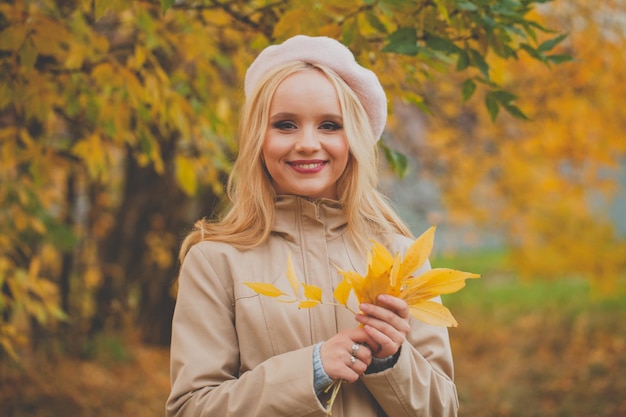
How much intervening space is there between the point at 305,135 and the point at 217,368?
63 cm

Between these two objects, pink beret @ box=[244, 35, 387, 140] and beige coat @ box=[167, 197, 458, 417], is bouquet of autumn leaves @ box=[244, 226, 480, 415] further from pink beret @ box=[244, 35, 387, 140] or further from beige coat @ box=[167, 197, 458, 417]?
pink beret @ box=[244, 35, 387, 140]

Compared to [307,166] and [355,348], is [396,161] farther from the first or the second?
[355,348]

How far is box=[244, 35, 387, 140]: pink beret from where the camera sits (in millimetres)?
1862

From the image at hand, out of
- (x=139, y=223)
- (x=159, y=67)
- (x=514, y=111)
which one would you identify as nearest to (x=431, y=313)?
(x=514, y=111)

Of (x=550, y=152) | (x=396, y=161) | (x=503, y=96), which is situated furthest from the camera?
(x=550, y=152)

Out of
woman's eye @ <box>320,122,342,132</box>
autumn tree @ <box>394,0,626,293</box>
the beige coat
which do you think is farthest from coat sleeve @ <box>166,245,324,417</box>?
autumn tree @ <box>394,0,626,293</box>

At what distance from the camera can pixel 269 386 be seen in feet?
5.24

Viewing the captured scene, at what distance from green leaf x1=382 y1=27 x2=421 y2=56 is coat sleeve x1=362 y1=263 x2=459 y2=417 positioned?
0.79m

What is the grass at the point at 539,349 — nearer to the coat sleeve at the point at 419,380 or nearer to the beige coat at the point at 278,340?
the coat sleeve at the point at 419,380

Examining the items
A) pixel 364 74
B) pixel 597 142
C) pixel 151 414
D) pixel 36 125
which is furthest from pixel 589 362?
pixel 364 74

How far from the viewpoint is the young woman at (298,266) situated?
1606mm

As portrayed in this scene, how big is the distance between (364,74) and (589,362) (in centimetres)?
640

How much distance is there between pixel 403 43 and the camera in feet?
6.75

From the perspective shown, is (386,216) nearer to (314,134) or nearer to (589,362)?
(314,134)
